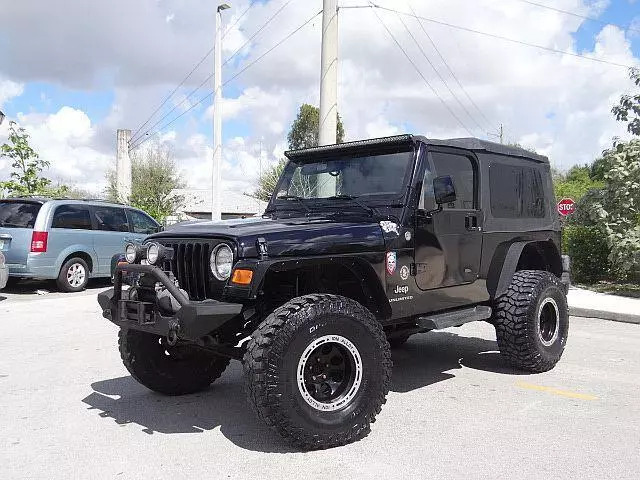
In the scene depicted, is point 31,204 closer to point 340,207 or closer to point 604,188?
point 340,207

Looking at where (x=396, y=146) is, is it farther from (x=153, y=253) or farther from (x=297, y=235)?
(x=153, y=253)

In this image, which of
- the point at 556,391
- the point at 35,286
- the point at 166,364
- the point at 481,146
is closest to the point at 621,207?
the point at 481,146

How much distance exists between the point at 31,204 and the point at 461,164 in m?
8.76

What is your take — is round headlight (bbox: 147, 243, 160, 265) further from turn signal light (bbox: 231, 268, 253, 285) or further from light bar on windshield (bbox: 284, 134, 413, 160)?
light bar on windshield (bbox: 284, 134, 413, 160)

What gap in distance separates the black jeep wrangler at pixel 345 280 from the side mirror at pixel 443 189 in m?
0.01

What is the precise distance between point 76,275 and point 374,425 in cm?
913

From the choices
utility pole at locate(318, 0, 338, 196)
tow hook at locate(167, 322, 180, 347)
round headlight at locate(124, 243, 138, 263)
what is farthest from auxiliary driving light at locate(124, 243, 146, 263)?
utility pole at locate(318, 0, 338, 196)

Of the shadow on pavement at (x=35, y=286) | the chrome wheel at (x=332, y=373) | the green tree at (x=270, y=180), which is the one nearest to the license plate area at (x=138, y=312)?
the chrome wheel at (x=332, y=373)

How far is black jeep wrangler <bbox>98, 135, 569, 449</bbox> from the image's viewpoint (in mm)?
4055

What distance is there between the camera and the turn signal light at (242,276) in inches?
159

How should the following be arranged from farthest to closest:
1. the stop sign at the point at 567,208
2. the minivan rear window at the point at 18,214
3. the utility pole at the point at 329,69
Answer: the stop sign at the point at 567,208, the utility pole at the point at 329,69, the minivan rear window at the point at 18,214

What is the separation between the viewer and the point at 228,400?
5285mm

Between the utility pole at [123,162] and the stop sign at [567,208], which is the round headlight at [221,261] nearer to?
the stop sign at [567,208]

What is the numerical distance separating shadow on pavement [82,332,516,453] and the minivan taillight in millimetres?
6392
